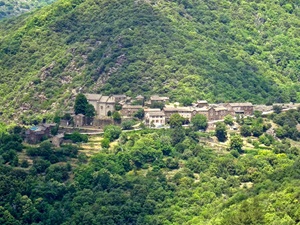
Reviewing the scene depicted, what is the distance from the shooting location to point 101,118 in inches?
5148

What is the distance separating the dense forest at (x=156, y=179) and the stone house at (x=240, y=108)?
3.86 metres

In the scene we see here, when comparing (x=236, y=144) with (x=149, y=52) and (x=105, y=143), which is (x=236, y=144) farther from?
(x=149, y=52)

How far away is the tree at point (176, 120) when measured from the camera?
129 meters

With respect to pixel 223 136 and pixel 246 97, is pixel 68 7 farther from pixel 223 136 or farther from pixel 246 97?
pixel 223 136

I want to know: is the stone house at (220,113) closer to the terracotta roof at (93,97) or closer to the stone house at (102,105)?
the stone house at (102,105)

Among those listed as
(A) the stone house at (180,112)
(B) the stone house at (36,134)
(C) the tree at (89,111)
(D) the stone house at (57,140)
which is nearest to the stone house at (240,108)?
(A) the stone house at (180,112)

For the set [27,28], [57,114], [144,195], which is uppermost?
[27,28]

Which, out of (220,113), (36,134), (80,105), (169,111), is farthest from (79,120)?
(220,113)

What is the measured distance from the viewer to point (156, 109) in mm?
132000

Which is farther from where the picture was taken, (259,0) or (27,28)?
(259,0)

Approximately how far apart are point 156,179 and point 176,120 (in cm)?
1498

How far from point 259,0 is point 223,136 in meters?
57.4

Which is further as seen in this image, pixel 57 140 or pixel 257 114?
pixel 257 114

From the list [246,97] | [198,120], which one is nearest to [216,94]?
[246,97]
